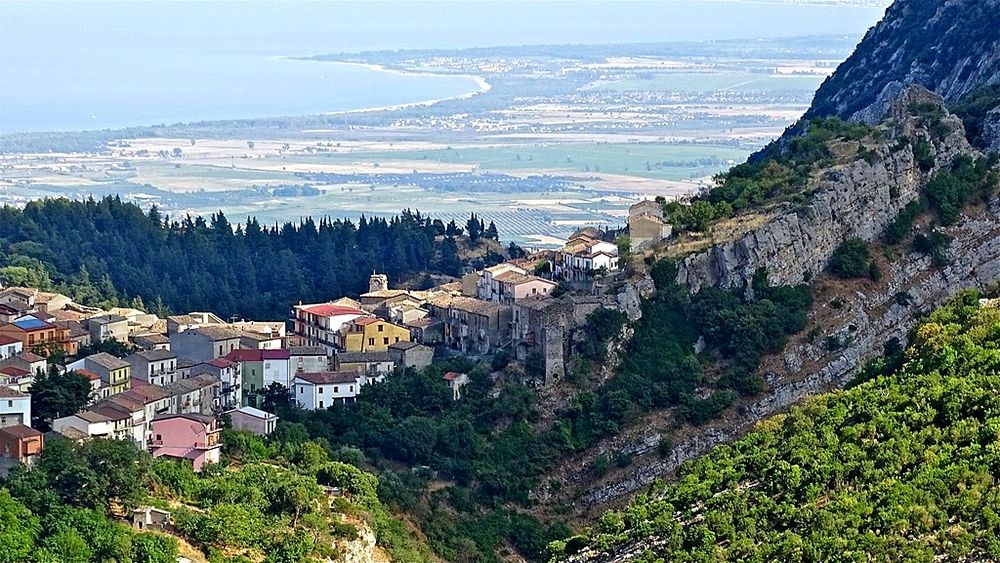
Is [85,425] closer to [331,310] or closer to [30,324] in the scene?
[30,324]

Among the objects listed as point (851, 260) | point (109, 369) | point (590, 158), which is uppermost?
point (851, 260)

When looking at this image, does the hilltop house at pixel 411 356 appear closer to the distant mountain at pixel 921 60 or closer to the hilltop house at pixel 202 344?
the hilltop house at pixel 202 344

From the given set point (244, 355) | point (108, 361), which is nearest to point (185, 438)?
point (108, 361)

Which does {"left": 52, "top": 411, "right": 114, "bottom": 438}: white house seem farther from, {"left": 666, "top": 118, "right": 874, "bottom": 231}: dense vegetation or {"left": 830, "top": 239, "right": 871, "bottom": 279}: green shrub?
{"left": 830, "top": 239, "right": 871, "bottom": 279}: green shrub

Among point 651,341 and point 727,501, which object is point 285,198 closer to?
point 651,341

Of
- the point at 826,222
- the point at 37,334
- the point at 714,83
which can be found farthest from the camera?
the point at 714,83

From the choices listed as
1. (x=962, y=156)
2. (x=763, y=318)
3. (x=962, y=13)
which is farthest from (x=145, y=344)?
(x=962, y=13)
